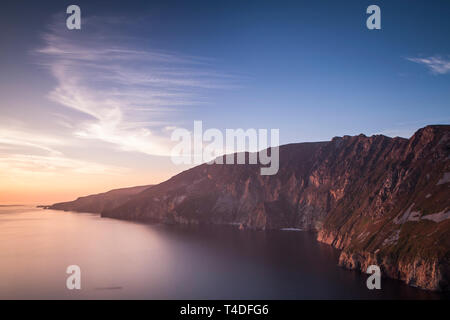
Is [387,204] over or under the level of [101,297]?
over

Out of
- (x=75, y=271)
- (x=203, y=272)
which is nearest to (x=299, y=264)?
(x=203, y=272)

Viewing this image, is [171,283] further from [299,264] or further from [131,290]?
[299,264]

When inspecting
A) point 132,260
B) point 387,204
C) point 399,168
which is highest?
point 399,168
